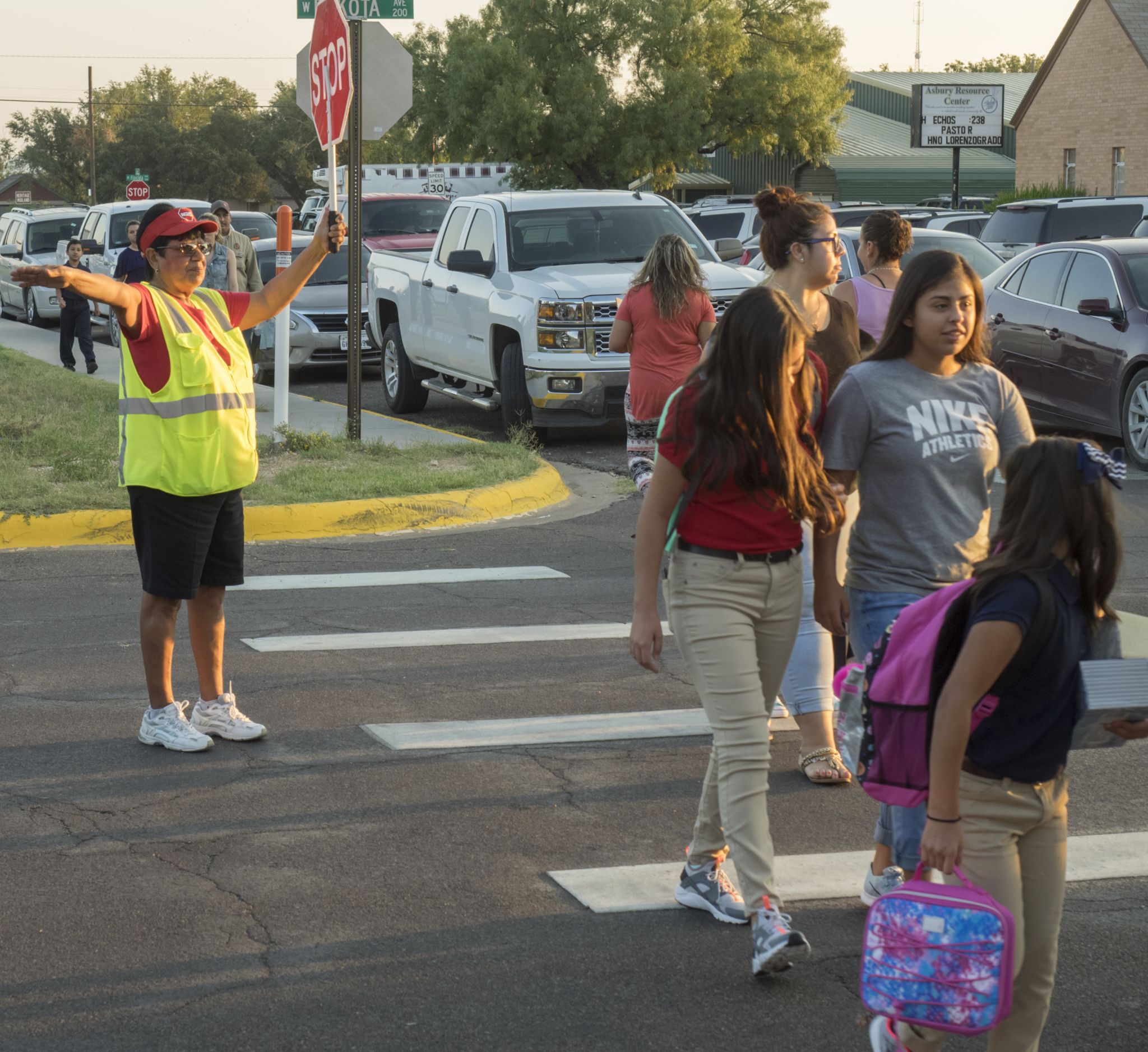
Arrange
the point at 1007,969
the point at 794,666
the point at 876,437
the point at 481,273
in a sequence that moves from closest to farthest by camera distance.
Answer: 1. the point at 1007,969
2. the point at 876,437
3. the point at 794,666
4. the point at 481,273

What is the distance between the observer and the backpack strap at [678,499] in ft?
12.7

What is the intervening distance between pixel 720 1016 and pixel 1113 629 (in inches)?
52.6

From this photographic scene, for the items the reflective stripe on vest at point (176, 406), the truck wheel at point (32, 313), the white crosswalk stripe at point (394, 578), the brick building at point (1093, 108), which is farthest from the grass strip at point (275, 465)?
the brick building at point (1093, 108)

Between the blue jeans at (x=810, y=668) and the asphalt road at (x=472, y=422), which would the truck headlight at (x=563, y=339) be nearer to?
the asphalt road at (x=472, y=422)

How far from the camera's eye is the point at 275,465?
11523mm

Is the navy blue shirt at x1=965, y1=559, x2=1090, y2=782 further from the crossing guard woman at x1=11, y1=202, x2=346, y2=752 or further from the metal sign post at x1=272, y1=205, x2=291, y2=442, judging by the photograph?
the metal sign post at x1=272, y1=205, x2=291, y2=442

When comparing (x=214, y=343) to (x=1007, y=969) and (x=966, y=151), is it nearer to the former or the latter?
(x=1007, y=969)

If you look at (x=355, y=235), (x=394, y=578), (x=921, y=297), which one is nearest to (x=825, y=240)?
(x=921, y=297)

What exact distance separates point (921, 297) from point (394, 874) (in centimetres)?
216

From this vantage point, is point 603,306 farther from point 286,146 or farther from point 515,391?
point 286,146

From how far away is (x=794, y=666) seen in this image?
212 inches

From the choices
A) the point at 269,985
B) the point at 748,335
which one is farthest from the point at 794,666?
the point at 269,985

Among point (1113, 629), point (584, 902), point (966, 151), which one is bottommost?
point (584, 902)

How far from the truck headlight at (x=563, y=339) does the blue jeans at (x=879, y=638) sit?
8.68m
